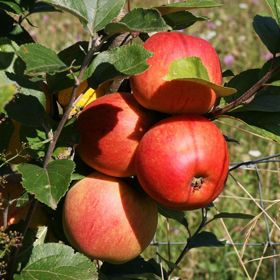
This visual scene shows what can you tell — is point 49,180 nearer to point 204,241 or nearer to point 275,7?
point 275,7

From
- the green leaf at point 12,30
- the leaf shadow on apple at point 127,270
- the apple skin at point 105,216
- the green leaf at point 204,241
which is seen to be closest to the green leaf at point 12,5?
the green leaf at point 12,30

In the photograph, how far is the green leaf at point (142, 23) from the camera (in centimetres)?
65

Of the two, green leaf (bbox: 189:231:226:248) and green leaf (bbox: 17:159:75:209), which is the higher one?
green leaf (bbox: 17:159:75:209)

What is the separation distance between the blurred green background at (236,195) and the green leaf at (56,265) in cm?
24

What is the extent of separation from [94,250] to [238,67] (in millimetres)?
2625

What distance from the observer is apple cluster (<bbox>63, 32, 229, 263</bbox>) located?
728 millimetres

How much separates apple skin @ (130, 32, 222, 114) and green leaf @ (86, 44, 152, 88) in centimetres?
3

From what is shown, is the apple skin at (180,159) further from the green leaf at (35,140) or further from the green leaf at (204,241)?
the green leaf at (204,241)

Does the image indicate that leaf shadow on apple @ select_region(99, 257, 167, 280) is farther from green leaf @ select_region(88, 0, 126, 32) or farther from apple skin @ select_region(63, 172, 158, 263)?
green leaf @ select_region(88, 0, 126, 32)

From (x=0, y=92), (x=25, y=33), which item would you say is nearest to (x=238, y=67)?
(x=25, y=33)

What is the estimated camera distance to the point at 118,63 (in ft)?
2.40

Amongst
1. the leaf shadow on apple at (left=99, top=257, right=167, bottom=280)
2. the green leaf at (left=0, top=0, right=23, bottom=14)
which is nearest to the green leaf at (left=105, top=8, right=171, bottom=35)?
the green leaf at (left=0, top=0, right=23, bottom=14)

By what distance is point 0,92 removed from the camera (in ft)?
1.48

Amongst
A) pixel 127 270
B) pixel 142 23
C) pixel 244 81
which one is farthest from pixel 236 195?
pixel 142 23
